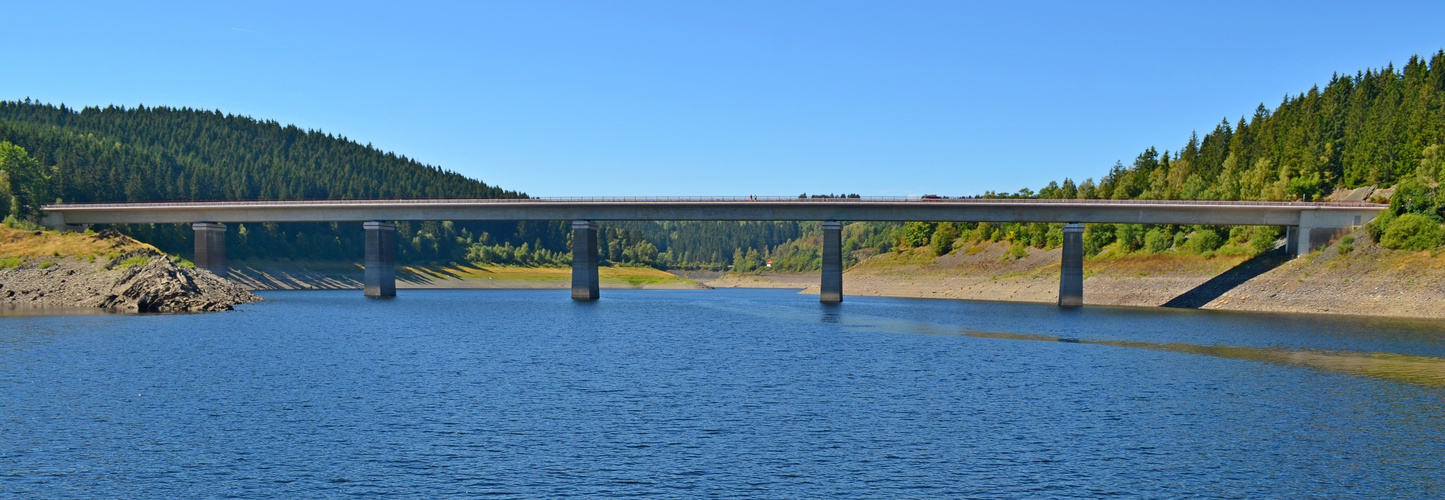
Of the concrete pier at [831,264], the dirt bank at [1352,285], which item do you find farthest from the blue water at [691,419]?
the concrete pier at [831,264]

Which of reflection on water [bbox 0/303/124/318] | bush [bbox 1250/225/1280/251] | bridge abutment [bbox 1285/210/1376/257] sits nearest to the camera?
reflection on water [bbox 0/303/124/318]

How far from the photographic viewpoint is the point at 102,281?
101125 mm

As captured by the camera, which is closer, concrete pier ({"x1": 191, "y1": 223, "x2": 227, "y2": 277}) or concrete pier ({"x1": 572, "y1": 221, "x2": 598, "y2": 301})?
concrete pier ({"x1": 572, "y1": 221, "x2": 598, "y2": 301})

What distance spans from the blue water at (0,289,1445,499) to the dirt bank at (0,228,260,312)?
92.2 ft

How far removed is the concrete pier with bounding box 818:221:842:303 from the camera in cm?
13212

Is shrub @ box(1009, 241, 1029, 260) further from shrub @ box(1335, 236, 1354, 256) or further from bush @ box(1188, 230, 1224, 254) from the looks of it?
shrub @ box(1335, 236, 1354, 256)

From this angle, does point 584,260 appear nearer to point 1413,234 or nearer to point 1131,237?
point 1131,237

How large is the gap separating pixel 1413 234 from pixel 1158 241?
1520 inches

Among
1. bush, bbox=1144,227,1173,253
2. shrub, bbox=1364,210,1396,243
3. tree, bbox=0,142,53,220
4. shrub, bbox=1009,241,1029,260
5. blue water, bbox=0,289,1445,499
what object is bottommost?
A: blue water, bbox=0,289,1445,499

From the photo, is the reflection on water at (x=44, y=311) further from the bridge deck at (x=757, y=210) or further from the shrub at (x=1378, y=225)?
the shrub at (x=1378, y=225)

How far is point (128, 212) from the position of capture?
14975cm

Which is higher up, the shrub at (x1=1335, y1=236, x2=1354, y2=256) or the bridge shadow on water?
the shrub at (x1=1335, y1=236, x2=1354, y2=256)

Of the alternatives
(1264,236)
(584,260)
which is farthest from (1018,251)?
(584,260)

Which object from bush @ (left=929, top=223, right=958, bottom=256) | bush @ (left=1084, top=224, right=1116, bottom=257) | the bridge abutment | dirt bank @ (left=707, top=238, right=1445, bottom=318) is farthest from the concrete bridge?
bush @ (left=929, top=223, right=958, bottom=256)
